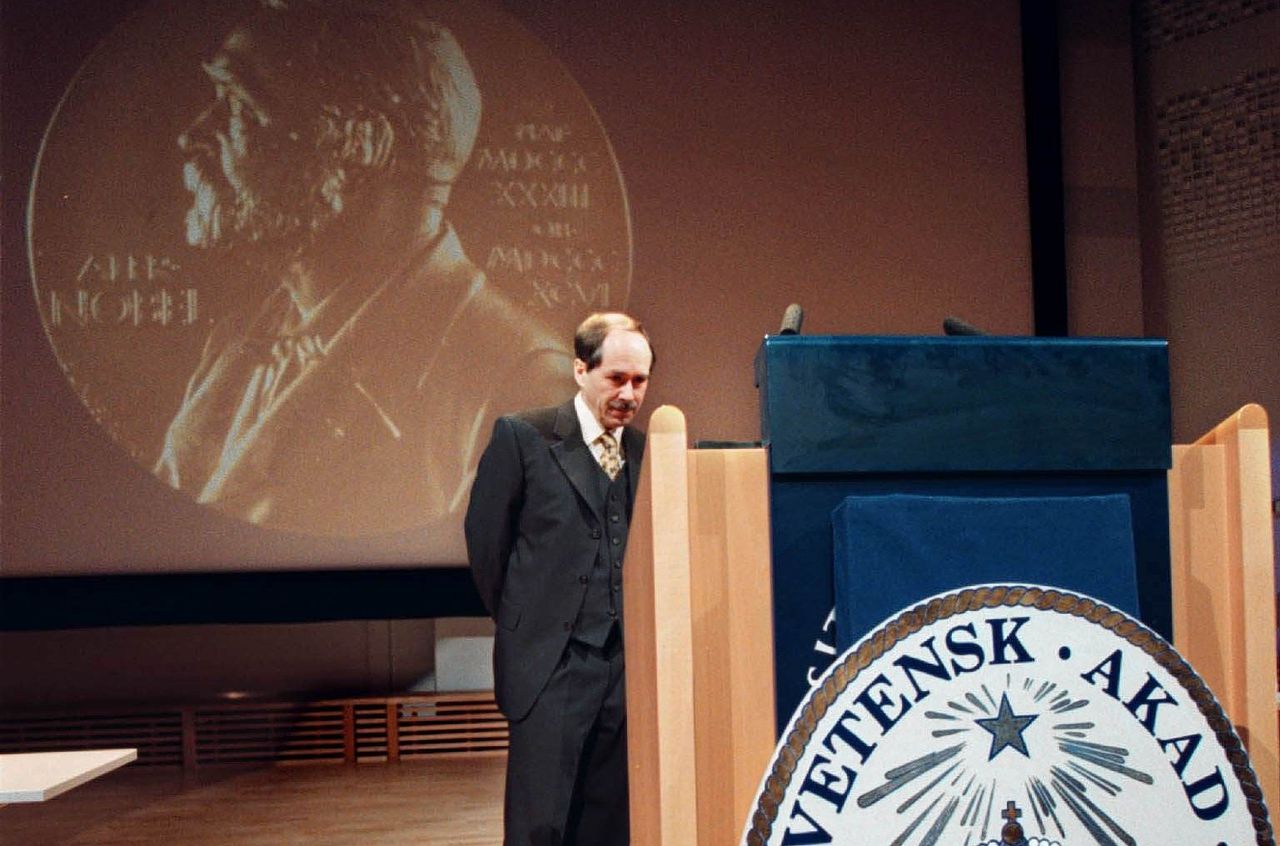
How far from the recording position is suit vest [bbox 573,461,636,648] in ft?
6.26

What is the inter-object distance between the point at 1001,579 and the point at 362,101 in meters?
3.47

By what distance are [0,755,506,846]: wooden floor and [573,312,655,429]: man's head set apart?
Result: 168cm

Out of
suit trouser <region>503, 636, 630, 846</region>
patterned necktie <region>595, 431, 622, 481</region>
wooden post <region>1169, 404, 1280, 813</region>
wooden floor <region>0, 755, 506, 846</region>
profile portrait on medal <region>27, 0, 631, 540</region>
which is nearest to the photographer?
wooden post <region>1169, 404, 1280, 813</region>

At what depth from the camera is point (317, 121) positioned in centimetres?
388

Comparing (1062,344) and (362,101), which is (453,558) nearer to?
(362,101)

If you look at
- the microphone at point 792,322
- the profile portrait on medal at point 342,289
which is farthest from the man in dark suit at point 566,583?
the profile portrait on medal at point 342,289

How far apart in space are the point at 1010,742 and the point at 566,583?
3.88 ft

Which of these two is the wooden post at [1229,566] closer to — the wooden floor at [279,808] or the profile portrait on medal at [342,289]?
the wooden floor at [279,808]

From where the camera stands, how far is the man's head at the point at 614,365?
195 cm

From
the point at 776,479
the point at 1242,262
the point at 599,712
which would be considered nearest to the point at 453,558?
the point at 599,712

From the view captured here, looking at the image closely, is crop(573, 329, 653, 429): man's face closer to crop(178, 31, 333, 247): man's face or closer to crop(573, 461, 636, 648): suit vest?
crop(573, 461, 636, 648): suit vest

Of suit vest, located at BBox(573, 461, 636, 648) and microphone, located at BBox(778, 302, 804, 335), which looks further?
suit vest, located at BBox(573, 461, 636, 648)

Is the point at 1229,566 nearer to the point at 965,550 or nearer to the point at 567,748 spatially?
the point at 965,550

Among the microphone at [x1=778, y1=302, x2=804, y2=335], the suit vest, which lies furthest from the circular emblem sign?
the suit vest
